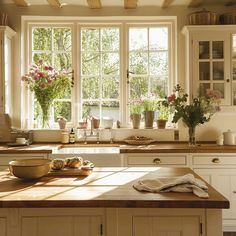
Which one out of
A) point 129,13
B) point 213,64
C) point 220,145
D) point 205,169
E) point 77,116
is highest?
point 129,13

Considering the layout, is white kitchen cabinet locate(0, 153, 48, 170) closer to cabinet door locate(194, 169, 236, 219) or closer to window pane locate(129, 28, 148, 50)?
cabinet door locate(194, 169, 236, 219)

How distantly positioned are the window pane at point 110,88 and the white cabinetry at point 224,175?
59.7 inches

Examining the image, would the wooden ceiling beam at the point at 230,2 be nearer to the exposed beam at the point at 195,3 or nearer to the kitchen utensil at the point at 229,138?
the exposed beam at the point at 195,3

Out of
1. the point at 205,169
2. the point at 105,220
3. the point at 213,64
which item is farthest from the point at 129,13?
the point at 105,220

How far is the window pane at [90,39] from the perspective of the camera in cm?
469

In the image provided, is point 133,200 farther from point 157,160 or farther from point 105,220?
point 157,160

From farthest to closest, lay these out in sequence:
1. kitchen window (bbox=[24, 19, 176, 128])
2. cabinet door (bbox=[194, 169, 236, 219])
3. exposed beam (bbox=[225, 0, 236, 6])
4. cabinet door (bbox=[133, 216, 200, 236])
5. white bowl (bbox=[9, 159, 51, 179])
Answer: kitchen window (bbox=[24, 19, 176, 128]) < exposed beam (bbox=[225, 0, 236, 6]) < cabinet door (bbox=[194, 169, 236, 219]) < white bowl (bbox=[9, 159, 51, 179]) < cabinet door (bbox=[133, 216, 200, 236])

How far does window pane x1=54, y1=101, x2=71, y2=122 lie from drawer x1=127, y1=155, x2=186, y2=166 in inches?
51.6

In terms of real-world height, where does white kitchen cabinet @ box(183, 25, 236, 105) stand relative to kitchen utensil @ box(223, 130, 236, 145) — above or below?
above

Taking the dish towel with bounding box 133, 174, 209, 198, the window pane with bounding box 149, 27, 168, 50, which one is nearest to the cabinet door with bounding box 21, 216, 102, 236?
the dish towel with bounding box 133, 174, 209, 198

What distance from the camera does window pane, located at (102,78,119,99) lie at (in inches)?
184

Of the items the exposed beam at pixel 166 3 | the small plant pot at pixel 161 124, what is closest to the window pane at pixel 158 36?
the exposed beam at pixel 166 3

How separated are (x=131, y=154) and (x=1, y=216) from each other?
2088 millimetres

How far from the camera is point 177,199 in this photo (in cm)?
169
